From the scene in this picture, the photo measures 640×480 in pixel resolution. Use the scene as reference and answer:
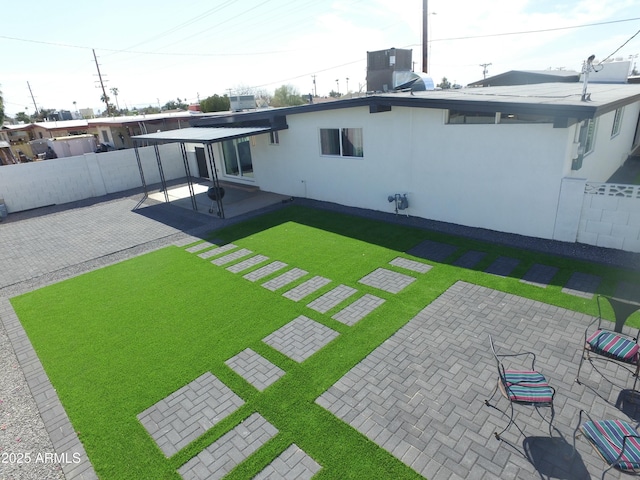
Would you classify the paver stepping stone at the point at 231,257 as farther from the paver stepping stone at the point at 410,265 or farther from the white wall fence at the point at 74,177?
the white wall fence at the point at 74,177

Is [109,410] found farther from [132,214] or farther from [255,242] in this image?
[132,214]

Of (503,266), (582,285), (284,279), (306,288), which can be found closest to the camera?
(582,285)

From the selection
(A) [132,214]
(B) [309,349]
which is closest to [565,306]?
(B) [309,349]

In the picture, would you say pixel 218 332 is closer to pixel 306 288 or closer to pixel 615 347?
pixel 306 288

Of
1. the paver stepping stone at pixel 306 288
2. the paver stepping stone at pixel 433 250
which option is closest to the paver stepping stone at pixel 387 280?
the paver stepping stone at pixel 306 288

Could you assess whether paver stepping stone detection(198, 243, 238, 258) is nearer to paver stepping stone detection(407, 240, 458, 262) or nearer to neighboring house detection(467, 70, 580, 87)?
paver stepping stone detection(407, 240, 458, 262)

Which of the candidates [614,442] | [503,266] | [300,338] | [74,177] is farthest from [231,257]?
[74,177]
